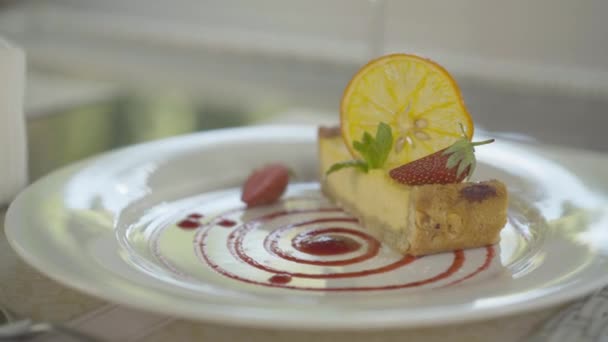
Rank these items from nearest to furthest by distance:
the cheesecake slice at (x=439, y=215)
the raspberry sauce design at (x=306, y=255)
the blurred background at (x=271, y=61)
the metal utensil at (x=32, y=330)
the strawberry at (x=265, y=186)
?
the metal utensil at (x=32, y=330) → the raspberry sauce design at (x=306, y=255) → the cheesecake slice at (x=439, y=215) → the strawberry at (x=265, y=186) → the blurred background at (x=271, y=61)

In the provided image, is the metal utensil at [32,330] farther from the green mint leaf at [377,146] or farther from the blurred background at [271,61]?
the blurred background at [271,61]

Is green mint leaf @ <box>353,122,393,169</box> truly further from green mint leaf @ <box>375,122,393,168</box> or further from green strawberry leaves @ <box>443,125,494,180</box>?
green strawberry leaves @ <box>443,125,494,180</box>

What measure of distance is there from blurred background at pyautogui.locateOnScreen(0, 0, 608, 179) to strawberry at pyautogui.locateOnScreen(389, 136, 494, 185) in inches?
43.8

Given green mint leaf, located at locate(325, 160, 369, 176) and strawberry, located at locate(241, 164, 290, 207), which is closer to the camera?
green mint leaf, located at locate(325, 160, 369, 176)

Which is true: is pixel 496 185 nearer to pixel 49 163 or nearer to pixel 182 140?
pixel 182 140

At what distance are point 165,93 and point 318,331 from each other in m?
2.39

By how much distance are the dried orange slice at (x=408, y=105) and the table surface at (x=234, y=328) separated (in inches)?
20.8

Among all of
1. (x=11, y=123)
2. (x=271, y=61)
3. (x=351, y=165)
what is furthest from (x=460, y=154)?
(x=271, y=61)

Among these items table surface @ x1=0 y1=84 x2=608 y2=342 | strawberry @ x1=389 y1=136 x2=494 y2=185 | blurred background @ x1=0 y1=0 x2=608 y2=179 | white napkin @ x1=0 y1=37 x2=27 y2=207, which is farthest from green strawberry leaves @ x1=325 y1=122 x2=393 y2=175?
blurred background @ x1=0 y1=0 x2=608 y2=179

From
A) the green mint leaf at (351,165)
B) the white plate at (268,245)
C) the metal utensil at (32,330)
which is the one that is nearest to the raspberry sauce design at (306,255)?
the white plate at (268,245)

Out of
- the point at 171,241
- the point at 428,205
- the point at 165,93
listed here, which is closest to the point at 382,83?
the point at 428,205

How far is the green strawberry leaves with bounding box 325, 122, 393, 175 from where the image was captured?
1857 mm

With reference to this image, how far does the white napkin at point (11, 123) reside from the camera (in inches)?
75.2

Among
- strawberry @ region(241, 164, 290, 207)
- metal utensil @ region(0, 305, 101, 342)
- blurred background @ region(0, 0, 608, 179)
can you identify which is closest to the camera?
metal utensil @ region(0, 305, 101, 342)
